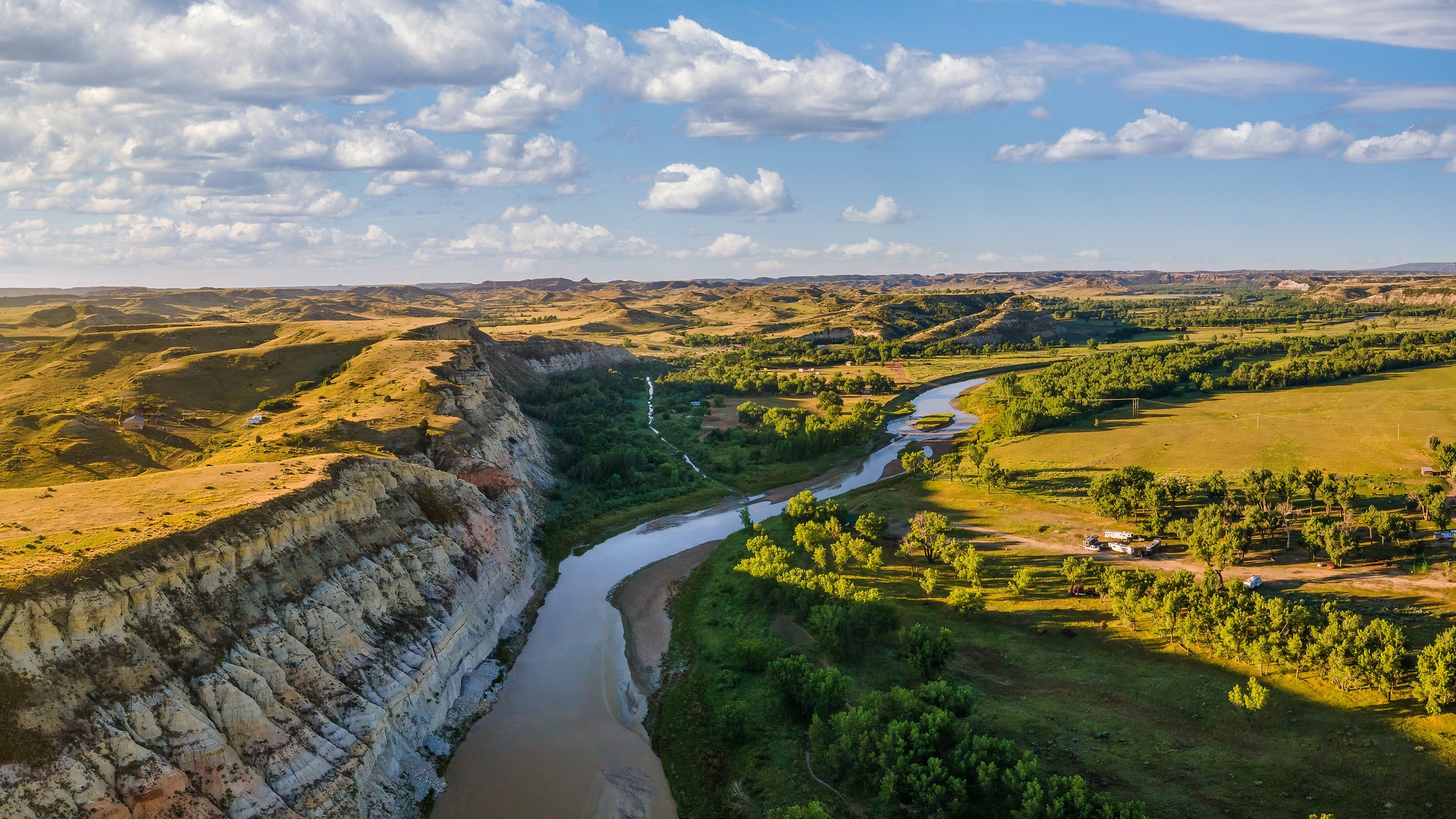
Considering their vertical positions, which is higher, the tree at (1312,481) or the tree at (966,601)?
the tree at (1312,481)

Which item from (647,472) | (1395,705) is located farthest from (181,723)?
(647,472)

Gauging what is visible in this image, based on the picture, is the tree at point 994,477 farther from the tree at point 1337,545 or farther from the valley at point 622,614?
the tree at point 1337,545

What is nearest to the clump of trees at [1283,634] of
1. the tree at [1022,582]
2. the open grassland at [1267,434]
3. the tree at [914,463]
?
the tree at [1022,582]

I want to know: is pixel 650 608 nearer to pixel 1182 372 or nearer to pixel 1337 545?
pixel 1337 545

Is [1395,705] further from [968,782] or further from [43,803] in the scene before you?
[43,803]

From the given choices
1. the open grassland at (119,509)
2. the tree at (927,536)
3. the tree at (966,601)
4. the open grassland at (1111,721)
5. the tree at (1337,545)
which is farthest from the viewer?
the tree at (927,536)

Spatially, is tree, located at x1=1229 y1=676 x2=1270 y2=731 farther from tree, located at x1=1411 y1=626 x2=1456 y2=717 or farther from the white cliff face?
the white cliff face
